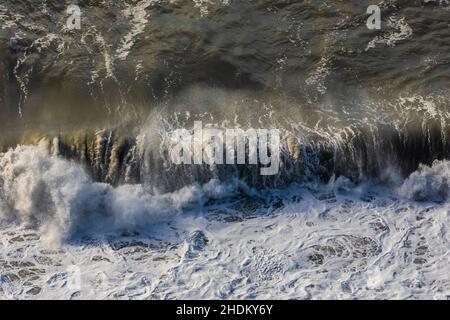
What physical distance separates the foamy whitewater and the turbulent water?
0.09 feet

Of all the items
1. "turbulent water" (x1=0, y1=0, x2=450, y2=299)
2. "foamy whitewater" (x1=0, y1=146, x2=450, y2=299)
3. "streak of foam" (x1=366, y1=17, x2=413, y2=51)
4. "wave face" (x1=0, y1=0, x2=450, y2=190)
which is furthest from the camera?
"streak of foam" (x1=366, y1=17, x2=413, y2=51)

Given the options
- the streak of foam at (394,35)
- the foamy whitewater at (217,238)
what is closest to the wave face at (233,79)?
the streak of foam at (394,35)

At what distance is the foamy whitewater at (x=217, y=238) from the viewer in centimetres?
1246

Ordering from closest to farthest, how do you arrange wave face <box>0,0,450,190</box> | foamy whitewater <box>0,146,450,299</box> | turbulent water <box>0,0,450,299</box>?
foamy whitewater <box>0,146,450,299</box>
turbulent water <box>0,0,450,299</box>
wave face <box>0,0,450,190</box>

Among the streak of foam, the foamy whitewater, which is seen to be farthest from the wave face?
the foamy whitewater

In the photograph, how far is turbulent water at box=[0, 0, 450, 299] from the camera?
12773mm

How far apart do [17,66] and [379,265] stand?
27.3 ft

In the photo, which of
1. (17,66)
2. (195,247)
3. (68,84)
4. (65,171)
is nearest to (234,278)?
(195,247)

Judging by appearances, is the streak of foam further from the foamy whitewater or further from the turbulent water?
the foamy whitewater

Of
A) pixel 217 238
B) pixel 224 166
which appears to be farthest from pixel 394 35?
pixel 217 238

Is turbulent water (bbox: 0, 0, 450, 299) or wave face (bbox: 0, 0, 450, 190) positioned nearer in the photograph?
turbulent water (bbox: 0, 0, 450, 299)

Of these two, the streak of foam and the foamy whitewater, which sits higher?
the streak of foam

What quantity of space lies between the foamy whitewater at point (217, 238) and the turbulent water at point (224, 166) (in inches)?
1.1
